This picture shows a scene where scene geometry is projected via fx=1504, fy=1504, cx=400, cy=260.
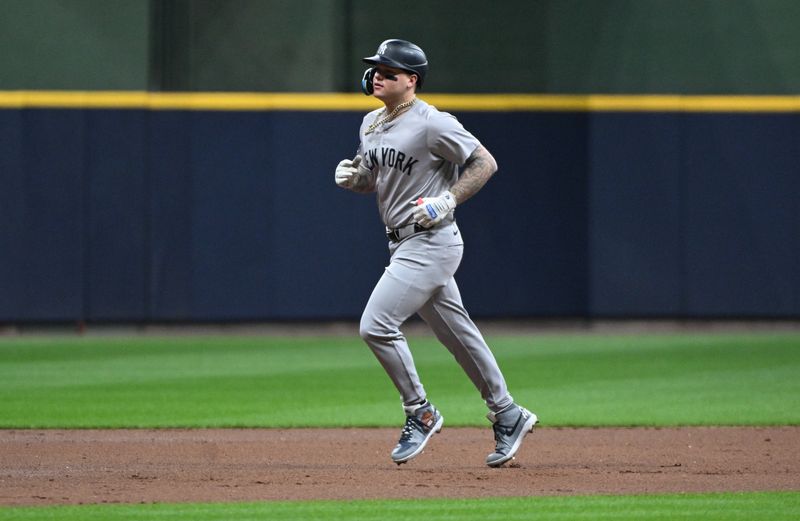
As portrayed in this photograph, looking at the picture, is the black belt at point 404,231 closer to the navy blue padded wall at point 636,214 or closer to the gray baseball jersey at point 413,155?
the gray baseball jersey at point 413,155

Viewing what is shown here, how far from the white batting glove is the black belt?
140 millimetres

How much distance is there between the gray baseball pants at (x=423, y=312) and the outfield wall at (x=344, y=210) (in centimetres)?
981

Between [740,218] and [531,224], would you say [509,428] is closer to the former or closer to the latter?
[531,224]

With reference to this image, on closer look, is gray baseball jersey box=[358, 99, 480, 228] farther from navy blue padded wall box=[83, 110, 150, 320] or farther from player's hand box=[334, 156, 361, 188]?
navy blue padded wall box=[83, 110, 150, 320]

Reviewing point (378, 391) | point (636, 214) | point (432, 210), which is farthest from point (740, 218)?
point (432, 210)

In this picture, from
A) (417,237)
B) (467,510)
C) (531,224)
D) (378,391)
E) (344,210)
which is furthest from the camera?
(531,224)

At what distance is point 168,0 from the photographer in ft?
54.9

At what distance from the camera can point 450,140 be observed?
6.80 m

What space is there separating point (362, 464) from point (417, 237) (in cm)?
116

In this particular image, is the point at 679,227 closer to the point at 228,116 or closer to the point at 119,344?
the point at 228,116

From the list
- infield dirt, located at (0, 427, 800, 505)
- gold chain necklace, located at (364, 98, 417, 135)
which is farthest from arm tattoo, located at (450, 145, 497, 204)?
infield dirt, located at (0, 427, 800, 505)

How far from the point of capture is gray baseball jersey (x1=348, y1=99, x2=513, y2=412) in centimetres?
682

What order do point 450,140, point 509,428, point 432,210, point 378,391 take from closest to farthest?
1. point 432,210
2. point 450,140
3. point 509,428
4. point 378,391

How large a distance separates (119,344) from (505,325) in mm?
4537
